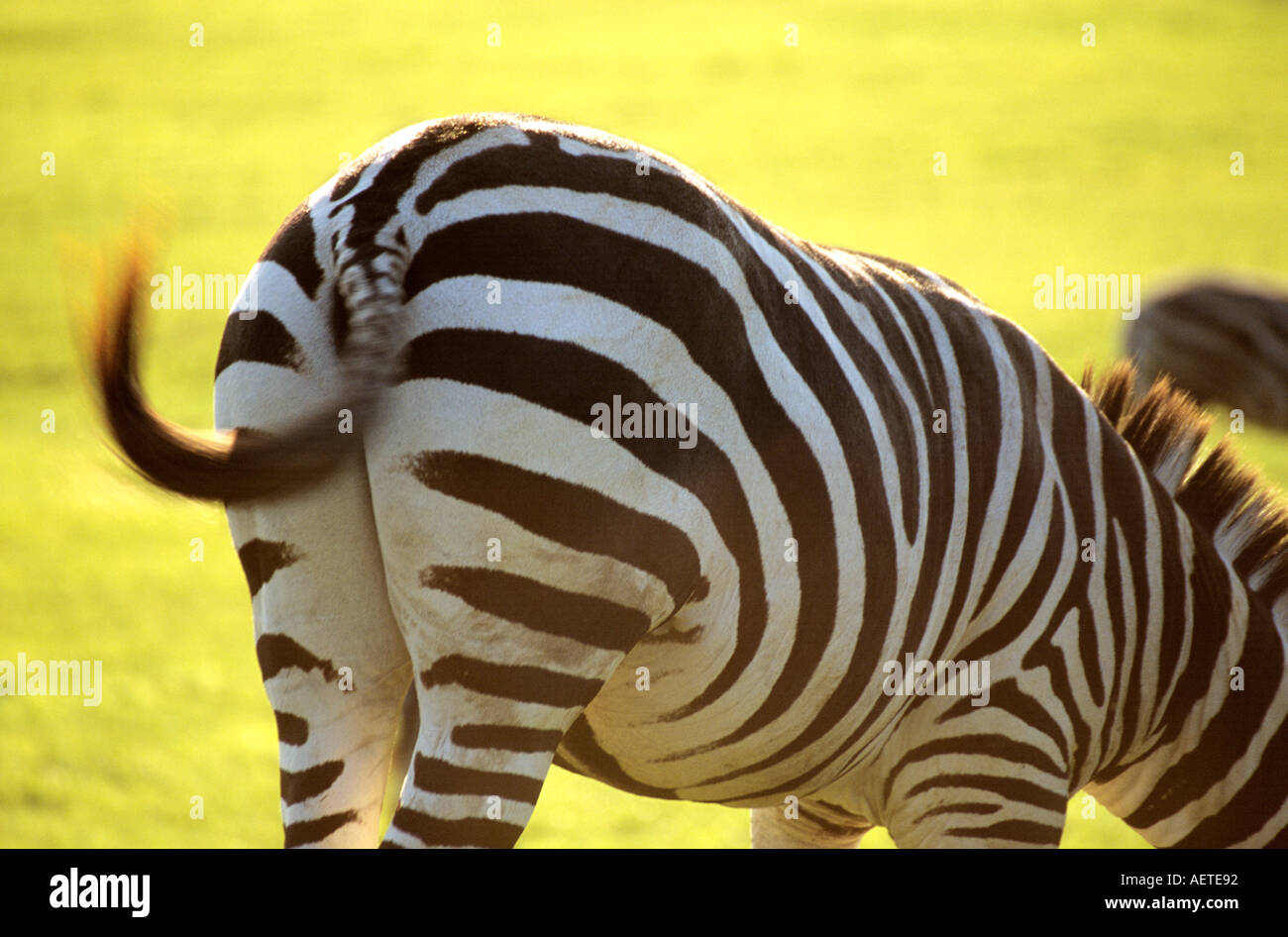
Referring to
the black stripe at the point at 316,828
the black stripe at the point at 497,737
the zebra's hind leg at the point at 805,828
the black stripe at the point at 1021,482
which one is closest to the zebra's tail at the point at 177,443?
the black stripe at the point at 497,737

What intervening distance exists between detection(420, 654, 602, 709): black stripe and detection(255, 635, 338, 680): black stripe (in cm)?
20

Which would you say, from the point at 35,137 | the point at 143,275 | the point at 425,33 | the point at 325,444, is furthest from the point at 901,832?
the point at 425,33

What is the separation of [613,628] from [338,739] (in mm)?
534

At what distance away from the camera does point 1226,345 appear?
38.2ft

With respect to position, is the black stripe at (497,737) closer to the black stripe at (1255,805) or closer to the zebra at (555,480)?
the zebra at (555,480)

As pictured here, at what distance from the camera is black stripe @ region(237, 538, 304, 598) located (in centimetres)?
207

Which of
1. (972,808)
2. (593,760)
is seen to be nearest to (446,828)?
(593,760)

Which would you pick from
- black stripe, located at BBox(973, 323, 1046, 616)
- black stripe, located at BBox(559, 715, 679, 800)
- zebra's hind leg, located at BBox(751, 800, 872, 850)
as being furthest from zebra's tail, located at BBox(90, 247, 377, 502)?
zebra's hind leg, located at BBox(751, 800, 872, 850)

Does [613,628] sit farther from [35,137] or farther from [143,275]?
[35,137]

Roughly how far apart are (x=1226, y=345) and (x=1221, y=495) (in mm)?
9203

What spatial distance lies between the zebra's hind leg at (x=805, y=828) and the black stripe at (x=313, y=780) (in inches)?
59.5

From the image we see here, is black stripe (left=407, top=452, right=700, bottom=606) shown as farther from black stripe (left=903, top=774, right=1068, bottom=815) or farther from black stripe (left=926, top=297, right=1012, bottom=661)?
black stripe (left=903, top=774, right=1068, bottom=815)

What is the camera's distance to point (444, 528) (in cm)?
196

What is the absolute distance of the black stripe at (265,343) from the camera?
2.02 m
